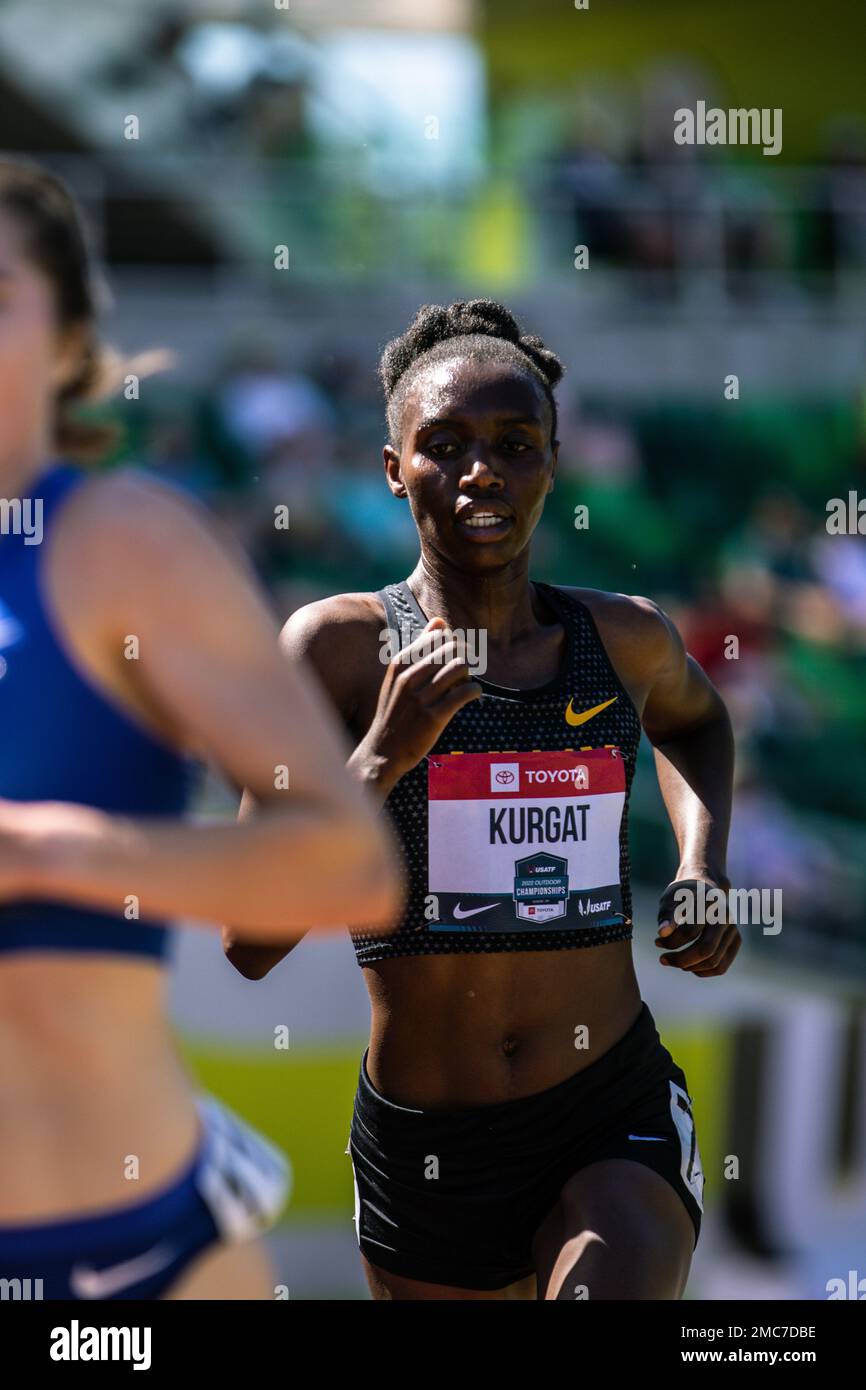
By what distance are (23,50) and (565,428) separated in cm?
Result: 594

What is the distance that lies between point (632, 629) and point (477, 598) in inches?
13.3

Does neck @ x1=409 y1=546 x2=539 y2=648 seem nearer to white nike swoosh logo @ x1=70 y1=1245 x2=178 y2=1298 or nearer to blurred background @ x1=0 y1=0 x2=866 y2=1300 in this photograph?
white nike swoosh logo @ x1=70 y1=1245 x2=178 y2=1298

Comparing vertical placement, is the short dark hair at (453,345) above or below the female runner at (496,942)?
above

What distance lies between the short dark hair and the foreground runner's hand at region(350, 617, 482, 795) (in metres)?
0.72

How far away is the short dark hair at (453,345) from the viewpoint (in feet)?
10.7

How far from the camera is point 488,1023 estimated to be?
3047mm

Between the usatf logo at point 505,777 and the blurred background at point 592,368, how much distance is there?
13.4ft

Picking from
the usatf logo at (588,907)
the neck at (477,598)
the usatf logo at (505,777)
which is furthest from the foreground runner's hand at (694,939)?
the neck at (477,598)

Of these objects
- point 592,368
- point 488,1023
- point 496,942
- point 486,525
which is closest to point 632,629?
point 486,525

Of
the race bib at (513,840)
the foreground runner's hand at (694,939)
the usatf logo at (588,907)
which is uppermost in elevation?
the race bib at (513,840)

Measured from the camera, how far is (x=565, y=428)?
413 inches

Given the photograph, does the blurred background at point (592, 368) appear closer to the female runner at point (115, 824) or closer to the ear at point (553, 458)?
the ear at point (553, 458)
